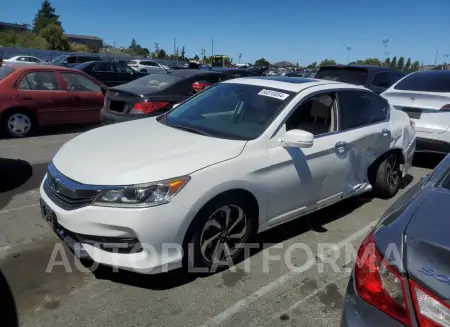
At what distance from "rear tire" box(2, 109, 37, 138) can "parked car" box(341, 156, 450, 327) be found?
761 centimetres

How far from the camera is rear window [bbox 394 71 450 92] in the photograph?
656cm

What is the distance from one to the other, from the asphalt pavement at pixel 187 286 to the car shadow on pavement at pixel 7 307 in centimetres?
1

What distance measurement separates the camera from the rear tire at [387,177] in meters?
4.84

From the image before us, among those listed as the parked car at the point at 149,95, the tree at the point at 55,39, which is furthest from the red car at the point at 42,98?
the tree at the point at 55,39

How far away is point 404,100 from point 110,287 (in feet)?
17.9

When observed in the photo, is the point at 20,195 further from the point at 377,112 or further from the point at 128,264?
the point at 377,112

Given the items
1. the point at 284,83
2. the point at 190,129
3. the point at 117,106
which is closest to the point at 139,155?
the point at 190,129

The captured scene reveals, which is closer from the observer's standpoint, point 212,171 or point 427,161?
point 212,171

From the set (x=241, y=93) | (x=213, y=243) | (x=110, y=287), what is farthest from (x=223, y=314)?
(x=241, y=93)

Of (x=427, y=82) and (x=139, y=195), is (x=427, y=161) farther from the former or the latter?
(x=139, y=195)

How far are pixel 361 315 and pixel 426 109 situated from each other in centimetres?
537

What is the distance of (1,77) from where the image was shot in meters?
7.69

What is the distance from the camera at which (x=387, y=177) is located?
493 cm

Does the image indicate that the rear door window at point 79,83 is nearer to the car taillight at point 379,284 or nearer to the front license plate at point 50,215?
the front license plate at point 50,215
